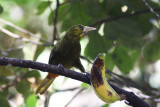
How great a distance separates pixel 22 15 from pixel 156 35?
3.28m

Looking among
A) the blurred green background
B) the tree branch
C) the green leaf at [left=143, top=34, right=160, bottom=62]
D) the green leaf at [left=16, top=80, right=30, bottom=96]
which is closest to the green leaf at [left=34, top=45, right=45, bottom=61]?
the blurred green background

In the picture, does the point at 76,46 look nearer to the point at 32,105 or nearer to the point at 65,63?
the point at 65,63

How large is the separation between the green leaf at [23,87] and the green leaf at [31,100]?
67 mm

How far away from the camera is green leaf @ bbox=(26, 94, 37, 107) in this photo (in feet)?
9.94

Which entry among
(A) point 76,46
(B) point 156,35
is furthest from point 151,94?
(A) point 76,46

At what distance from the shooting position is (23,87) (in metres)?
3.03

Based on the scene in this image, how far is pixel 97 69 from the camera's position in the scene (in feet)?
6.50

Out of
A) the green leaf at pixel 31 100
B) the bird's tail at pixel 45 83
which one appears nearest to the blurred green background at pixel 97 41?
the green leaf at pixel 31 100

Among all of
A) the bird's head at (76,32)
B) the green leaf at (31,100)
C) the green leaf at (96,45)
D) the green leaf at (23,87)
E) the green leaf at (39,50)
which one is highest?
the bird's head at (76,32)

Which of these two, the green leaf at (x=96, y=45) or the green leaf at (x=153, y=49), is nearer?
the green leaf at (x=96, y=45)

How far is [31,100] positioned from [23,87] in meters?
0.17

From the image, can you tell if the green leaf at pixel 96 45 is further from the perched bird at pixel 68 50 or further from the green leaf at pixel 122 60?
the green leaf at pixel 122 60

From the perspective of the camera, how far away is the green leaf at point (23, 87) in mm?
3002

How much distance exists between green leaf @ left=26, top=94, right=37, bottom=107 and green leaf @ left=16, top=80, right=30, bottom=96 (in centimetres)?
7
